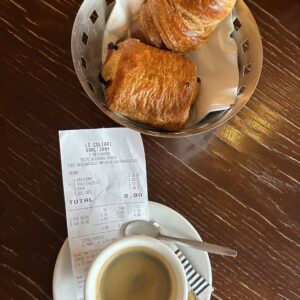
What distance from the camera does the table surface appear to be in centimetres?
71

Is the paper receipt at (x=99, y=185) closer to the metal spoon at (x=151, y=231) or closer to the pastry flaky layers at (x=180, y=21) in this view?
the metal spoon at (x=151, y=231)

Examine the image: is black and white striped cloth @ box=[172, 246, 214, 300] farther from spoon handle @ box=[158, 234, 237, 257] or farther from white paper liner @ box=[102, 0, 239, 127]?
white paper liner @ box=[102, 0, 239, 127]

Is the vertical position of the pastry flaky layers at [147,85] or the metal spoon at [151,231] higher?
the pastry flaky layers at [147,85]

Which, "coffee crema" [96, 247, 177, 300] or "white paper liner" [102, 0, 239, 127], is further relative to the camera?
"white paper liner" [102, 0, 239, 127]

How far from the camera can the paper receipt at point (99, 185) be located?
0.70 m

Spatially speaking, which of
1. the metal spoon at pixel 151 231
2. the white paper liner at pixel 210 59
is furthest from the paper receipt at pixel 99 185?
the white paper liner at pixel 210 59

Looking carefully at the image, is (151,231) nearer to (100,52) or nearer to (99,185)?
(99,185)

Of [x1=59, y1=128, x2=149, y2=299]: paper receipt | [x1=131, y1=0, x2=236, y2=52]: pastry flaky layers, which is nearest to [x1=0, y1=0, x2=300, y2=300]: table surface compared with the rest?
[x1=59, y1=128, x2=149, y2=299]: paper receipt

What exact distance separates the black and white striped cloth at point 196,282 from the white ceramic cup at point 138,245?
62 millimetres

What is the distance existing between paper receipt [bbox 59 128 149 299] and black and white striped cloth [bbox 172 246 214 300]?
0.09 m

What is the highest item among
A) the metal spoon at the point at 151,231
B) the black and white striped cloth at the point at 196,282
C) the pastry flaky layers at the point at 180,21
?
the pastry flaky layers at the point at 180,21

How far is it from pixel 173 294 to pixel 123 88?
0.32 meters

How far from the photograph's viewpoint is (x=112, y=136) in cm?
75

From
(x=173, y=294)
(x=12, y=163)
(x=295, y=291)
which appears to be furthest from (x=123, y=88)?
(x=295, y=291)
